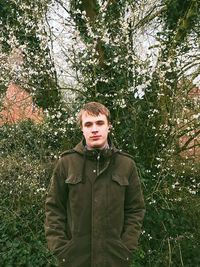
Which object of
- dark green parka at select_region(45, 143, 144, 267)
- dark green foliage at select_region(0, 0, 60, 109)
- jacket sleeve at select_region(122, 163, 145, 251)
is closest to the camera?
dark green parka at select_region(45, 143, 144, 267)

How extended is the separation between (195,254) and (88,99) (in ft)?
8.65

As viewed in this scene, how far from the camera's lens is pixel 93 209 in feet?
9.30

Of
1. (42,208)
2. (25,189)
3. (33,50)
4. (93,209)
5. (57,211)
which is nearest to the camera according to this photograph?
(93,209)

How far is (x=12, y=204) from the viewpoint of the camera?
6070mm

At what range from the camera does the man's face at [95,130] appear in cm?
289

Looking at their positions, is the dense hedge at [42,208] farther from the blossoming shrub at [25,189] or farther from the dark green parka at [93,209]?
the dark green parka at [93,209]

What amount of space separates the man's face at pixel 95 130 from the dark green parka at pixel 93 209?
7cm

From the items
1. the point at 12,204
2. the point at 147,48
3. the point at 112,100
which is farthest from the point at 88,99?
the point at 12,204

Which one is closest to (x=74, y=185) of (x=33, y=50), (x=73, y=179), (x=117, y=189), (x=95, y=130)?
(x=73, y=179)

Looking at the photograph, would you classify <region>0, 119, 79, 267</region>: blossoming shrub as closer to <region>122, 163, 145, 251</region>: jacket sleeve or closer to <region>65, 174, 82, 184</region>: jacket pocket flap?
<region>122, 163, 145, 251</region>: jacket sleeve

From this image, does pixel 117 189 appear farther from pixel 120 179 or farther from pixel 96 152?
pixel 96 152

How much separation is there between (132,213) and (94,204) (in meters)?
0.36

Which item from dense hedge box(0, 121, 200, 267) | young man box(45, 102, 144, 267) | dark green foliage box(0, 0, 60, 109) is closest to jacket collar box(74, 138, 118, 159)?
young man box(45, 102, 144, 267)

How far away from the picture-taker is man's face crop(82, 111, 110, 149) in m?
2.89
